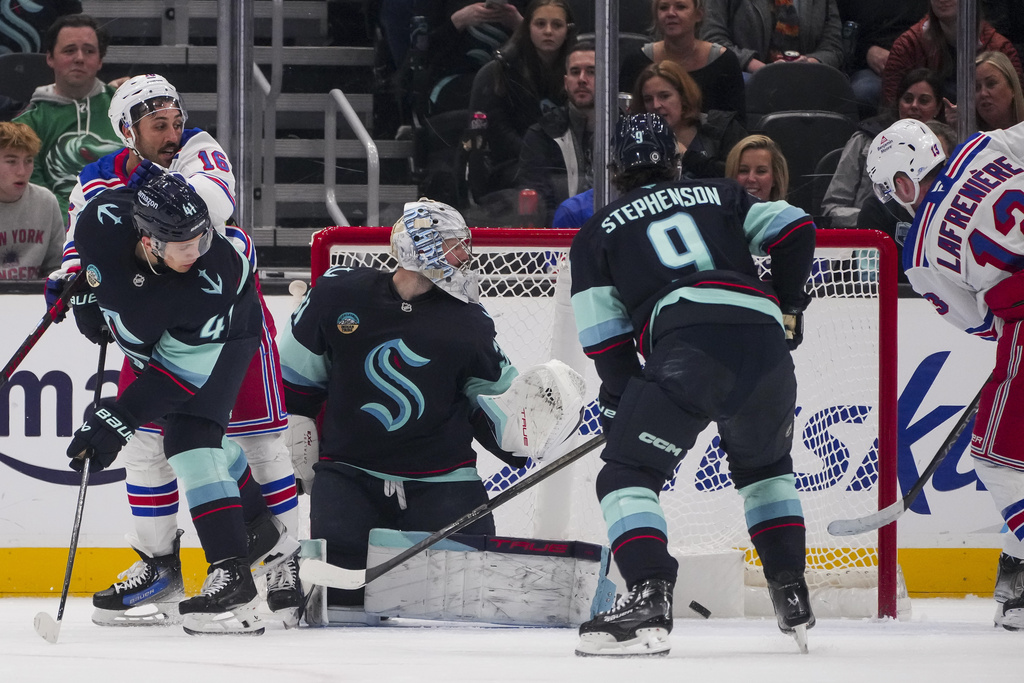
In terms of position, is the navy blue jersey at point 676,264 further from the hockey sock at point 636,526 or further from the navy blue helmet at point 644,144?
the hockey sock at point 636,526

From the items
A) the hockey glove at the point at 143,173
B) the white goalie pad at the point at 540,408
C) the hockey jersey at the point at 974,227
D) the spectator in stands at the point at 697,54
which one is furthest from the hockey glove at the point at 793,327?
the spectator in stands at the point at 697,54

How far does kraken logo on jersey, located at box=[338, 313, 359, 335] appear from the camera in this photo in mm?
3023

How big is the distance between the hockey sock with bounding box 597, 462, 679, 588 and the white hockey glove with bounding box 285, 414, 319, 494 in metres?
1.03

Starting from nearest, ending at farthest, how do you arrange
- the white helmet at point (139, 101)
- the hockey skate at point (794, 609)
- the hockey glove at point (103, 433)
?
the hockey skate at point (794, 609)
the hockey glove at point (103, 433)
the white helmet at point (139, 101)

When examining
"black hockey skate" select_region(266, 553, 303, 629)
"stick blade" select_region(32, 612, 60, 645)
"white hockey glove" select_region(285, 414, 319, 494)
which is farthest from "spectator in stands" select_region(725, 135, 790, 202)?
"stick blade" select_region(32, 612, 60, 645)

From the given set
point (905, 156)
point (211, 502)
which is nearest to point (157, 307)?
point (211, 502)

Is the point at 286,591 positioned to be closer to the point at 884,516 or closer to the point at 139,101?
the point at 139,101

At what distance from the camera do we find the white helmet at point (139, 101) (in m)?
3.14

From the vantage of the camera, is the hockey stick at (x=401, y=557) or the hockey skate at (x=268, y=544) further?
the hockey skate at (x=268, y=544)

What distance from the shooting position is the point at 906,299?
387 centimetres

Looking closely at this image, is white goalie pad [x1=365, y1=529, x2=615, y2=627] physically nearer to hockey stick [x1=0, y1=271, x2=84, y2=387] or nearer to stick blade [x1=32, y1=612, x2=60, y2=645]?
stick blade [x1=32, y1=612, x2=60, y2=645]

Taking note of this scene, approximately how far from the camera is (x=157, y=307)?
8.73ft

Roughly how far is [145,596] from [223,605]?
19.7 inches

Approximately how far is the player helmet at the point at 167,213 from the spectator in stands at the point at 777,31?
211 cm
